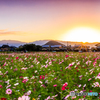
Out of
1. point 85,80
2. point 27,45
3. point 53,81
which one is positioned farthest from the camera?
point 27,45

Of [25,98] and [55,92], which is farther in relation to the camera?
[55,92]

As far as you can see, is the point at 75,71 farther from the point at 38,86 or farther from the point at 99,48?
the point at 99,48

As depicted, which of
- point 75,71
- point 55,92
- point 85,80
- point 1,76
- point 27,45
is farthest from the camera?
point 27,45

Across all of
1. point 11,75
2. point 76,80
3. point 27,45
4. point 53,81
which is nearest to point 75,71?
point 76,80

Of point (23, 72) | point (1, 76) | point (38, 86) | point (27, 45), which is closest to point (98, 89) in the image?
point (38, 86)

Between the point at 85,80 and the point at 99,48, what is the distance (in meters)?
24.3

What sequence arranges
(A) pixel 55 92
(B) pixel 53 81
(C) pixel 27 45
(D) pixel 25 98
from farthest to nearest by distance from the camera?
1. (C) pixel 27 45
2. (B) pixel 53 81
3. (A) pixel 55 92
4. (D) pixel 25 98

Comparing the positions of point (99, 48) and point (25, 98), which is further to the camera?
point (99, 48)

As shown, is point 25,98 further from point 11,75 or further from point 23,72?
point 11,75

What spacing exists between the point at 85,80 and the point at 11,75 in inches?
107

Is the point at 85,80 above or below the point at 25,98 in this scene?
below

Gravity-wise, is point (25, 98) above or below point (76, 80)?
above

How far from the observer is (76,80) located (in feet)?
14.5

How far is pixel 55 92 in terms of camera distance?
355 cm
